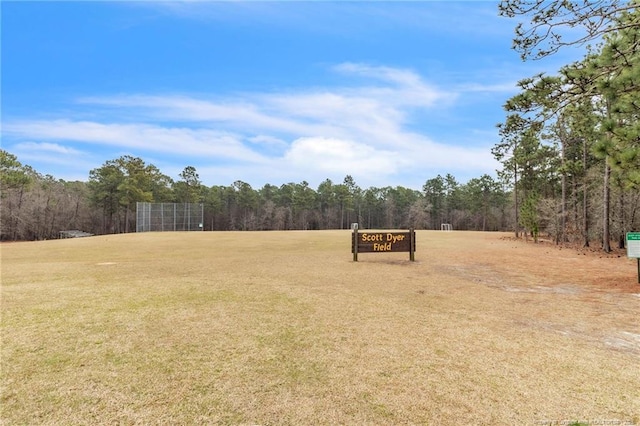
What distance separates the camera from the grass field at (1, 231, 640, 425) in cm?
249

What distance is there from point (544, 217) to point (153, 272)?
24211 mm

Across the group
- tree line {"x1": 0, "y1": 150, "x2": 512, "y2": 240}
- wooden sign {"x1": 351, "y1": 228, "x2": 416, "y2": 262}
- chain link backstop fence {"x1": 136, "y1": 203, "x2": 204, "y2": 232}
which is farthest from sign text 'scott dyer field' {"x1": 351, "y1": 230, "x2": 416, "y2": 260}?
tree line {"x1": 0, "y1": 150, "x2": 512, "y2": 240}

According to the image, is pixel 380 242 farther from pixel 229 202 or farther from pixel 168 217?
pixel 229 202

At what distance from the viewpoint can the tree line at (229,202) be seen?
3972 cm

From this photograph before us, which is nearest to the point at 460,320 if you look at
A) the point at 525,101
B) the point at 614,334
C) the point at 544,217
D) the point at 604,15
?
the point at 614,334

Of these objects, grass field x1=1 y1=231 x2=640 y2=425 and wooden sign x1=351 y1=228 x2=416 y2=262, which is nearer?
grass field x1=1 y1=231 x2=640 y2=425

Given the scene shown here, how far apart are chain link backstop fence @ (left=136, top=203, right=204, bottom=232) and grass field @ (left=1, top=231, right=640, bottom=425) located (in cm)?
2818

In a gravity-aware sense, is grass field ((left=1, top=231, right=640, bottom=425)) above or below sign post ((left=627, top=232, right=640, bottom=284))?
below

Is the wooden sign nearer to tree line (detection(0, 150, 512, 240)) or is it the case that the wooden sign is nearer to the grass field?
the grass field

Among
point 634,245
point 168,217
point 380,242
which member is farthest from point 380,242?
point 168,217

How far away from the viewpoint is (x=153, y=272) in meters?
8.45

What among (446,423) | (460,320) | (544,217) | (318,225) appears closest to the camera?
(446,423)

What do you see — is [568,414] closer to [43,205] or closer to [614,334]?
[614,334]

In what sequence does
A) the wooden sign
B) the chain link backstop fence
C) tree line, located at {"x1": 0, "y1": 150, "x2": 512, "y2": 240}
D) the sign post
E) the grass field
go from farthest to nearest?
tree line, located at {"x1": 0, "y1": 150, "x2": 512, "y2": 240} → the chain link backstop fence → the wooden sign → the sign post → the grass field
